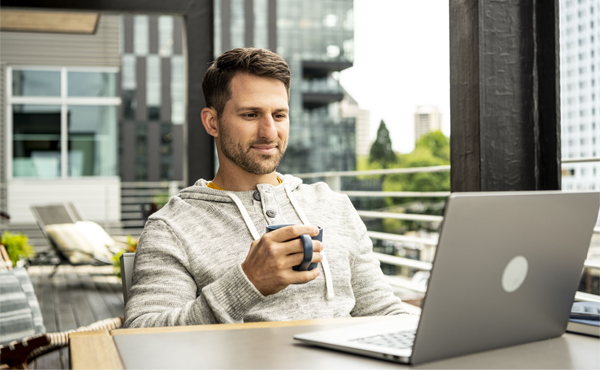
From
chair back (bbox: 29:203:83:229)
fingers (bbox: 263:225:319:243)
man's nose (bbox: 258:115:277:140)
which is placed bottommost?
chair back (bbox: 29:203:83:229)

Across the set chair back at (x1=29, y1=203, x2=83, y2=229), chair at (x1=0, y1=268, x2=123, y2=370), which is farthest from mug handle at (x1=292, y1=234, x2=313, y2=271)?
chair back at (x1=29, y1=203, x2=83, y2=229)

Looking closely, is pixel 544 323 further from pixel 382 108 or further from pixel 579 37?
pixel 382 108

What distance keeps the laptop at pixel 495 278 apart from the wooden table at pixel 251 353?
16 millimetres

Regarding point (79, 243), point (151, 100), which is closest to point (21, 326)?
point (79, 243)

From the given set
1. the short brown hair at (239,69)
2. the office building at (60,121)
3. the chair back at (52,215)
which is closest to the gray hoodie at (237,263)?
the short brown hair at (239,69)

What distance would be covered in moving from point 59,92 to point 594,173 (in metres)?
8.84

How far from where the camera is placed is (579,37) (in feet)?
6.45

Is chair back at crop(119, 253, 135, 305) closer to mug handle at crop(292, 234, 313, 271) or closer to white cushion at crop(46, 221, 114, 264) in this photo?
mug handle at crop(292, 234, 313, 271)

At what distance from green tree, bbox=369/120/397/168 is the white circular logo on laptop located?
144 ft

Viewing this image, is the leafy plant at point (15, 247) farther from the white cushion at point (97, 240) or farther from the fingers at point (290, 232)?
the fingers at point (290, 232)

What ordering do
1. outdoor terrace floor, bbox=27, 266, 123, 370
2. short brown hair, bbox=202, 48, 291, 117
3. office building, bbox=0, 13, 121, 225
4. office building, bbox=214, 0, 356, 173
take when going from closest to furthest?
short brown hair, bbox=202, 48, 291, 117 → outdoor terrace floor, bbox=27, 266, 123, 370 → office building, bbox=0, 13, 121, 225 → office building, bbox=214, 0, 356, 173

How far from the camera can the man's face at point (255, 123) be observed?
4.66ft

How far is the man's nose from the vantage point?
1419 mm

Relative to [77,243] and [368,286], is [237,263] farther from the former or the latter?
[77,243]
